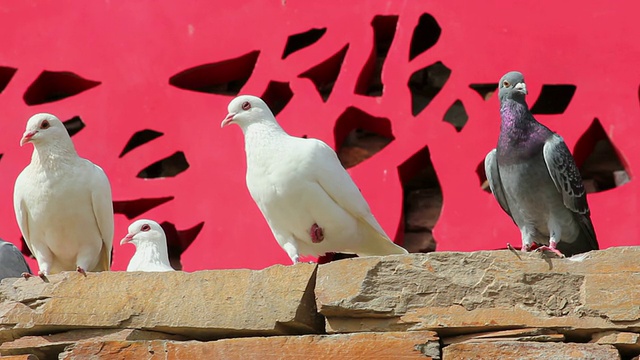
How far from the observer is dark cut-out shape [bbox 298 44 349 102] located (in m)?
9.59

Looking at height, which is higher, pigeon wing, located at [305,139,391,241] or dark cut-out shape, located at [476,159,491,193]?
dark cut-out shape, located at [476,159,491,193]

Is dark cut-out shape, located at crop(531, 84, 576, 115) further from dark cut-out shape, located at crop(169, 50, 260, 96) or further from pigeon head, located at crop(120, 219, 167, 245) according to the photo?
pigeon head, located at crop(120, 219, 167, 245)

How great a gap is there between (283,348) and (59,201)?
2.21m

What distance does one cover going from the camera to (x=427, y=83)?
9938mm

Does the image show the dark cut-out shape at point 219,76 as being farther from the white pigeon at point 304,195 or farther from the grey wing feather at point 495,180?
the grey wing feather at point 495,180

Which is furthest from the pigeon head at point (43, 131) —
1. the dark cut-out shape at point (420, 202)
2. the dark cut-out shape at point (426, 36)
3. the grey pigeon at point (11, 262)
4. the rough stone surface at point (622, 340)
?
the rough stone surface at point (622, 340)

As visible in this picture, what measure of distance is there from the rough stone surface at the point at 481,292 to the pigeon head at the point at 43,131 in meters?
2.34

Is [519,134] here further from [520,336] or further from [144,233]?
[144,233]

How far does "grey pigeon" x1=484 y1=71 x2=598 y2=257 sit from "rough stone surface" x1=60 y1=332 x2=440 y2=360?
1.37 m

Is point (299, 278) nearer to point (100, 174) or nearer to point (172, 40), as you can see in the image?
point (100, 174)

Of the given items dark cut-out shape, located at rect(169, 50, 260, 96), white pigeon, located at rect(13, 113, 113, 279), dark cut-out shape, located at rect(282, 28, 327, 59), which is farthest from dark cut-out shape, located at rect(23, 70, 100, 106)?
white pigeon, located at rect(13, 113, 113, 279)

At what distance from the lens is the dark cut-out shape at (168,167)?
9.97 m

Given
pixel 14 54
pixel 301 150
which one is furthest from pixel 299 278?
pixel 14 54

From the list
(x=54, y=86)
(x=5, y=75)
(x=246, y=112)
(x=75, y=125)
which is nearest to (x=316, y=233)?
(x=246, y=112)
